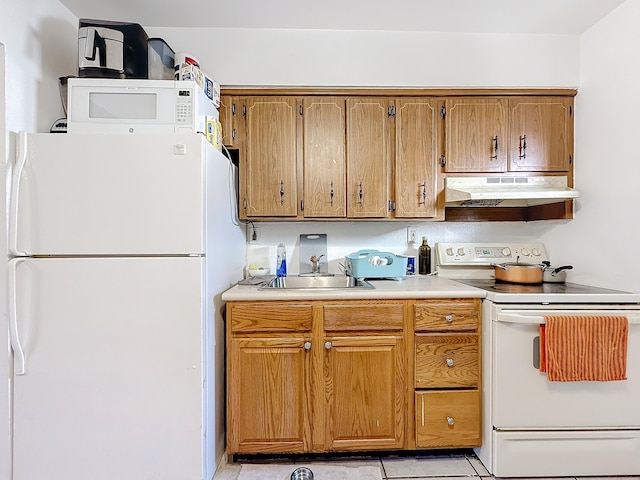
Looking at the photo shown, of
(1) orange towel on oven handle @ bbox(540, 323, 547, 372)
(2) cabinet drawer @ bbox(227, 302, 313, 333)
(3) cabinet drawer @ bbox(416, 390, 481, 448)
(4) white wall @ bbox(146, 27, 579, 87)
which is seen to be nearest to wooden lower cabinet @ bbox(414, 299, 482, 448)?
(3) cabinet drawer @ bbox(416, 390, 481, 448)

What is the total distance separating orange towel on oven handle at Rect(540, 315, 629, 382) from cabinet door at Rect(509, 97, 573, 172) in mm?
981

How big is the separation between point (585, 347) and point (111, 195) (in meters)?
2.25

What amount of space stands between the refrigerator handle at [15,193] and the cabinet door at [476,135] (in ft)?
7.04

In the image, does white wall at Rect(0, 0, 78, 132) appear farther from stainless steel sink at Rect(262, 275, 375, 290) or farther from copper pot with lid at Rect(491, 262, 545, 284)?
copper pot with lid at Rect(491, 262, 545, 284)

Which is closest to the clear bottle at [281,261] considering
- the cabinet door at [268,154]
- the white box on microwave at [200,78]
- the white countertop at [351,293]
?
the cabinet door at [268,154]

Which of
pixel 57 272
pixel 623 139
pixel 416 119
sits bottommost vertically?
pixel 57 272

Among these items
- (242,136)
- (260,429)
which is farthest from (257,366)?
(242,136)

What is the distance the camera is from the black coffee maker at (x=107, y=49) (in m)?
1.69

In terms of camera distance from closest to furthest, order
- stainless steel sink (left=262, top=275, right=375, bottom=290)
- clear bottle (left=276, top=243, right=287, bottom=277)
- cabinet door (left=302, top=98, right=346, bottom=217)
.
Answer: cabinet door (left=302, top=98, right=346, bottom=217)
stainless steel sink (left=262, top=275, right=375, bottom=290)
clear bottle (left=276, top=243, right=287, bottom=277)

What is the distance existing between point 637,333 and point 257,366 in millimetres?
1846

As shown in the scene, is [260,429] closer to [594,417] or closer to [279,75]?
[594,417]

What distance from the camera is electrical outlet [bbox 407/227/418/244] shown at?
252 centimetres

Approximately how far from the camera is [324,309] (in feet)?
5.96

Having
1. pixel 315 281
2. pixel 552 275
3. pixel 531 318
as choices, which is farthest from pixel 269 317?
pixel 552 275
